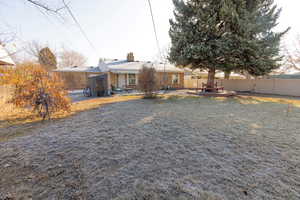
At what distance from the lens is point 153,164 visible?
2.13 metres

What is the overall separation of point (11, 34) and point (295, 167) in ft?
29.4

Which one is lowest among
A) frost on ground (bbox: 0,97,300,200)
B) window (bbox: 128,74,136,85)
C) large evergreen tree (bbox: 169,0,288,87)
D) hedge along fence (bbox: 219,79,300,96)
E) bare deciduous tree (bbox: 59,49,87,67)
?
frost on ground (bbox: 0,97,300,200)

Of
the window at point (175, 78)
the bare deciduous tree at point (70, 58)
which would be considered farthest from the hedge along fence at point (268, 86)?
the bare deciduous tree at point (70, 58)

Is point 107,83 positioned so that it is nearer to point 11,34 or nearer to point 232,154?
point 11,34

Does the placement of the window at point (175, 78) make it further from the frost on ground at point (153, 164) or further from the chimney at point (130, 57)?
the frost on ground at point (153, 164)

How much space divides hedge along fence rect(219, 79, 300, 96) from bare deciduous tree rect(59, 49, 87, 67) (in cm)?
3268

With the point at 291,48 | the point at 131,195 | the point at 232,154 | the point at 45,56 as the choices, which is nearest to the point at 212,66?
the point at 232,154

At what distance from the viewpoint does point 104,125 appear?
4098mm

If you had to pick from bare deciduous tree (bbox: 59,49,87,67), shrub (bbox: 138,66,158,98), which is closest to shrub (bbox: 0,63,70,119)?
shrub (bbox: 138,66,158,98)

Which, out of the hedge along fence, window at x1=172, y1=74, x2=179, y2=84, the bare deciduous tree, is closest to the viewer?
the hedge along fence

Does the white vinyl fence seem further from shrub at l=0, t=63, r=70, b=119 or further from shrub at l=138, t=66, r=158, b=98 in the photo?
shrub at l=0, t=63, r=70, b=119

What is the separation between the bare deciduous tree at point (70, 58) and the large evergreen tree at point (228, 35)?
28.4 meters

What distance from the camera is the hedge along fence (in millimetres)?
12047

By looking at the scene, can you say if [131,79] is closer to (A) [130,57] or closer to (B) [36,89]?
(A) [130,57]
